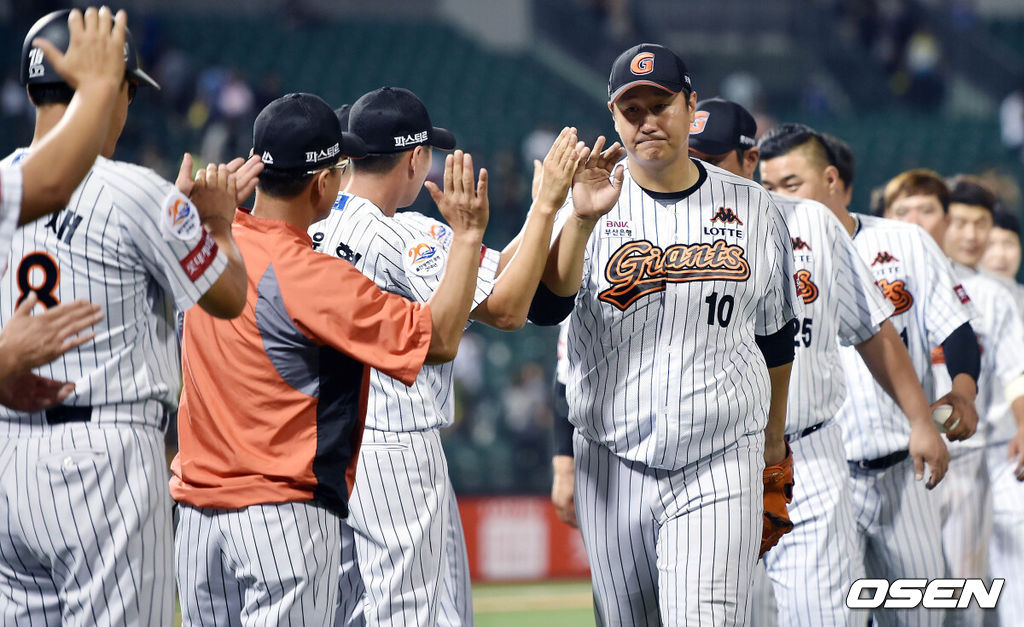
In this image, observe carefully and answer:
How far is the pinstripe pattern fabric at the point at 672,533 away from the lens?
3.71 metres

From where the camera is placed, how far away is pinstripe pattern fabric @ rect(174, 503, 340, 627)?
10.3ft

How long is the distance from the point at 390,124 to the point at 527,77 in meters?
14.5

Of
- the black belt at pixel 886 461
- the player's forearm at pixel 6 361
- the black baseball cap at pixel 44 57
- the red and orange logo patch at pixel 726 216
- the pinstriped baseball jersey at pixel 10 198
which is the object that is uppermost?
the black baseball cap at pixel 44 57

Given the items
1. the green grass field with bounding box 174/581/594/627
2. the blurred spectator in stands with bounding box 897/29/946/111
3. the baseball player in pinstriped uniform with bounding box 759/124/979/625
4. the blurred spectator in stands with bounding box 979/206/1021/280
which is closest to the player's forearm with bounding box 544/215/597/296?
the baseball player in pinstriped uniform with bounding box 759/124/979/625

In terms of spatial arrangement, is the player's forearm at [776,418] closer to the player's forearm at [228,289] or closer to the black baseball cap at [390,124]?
the black baseball cap at [390,124]

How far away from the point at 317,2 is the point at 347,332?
17.4 m

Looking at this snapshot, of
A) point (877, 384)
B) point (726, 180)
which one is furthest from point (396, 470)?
point (877, 384)

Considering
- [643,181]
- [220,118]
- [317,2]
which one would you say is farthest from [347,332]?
[317,2]

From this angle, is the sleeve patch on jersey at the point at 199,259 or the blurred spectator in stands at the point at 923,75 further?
the blurred spectator in stands at the point at 923,75

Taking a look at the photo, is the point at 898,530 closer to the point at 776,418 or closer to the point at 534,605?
the point at 776,418

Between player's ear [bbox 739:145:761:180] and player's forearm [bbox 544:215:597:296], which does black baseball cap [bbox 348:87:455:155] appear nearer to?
player's forearm [bbox 544:215:597:296]

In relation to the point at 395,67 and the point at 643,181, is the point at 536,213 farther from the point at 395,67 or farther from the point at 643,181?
the point at 395,67

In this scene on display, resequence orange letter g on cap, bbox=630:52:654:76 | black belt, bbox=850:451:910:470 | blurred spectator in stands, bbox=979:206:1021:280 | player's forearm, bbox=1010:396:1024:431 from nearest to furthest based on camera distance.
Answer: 1. orange letter g on cap, bbox=630:52:654:76
2. black belt, bbox=850:451:910:470
3. player's forearm, bbox=1010:396:1024:431
4. blurred spectator in stands, bbox=979:206:1021:280

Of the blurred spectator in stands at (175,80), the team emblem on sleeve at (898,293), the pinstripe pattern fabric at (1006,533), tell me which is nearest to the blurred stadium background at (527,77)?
the blurred spectator in stands at (175,80)
